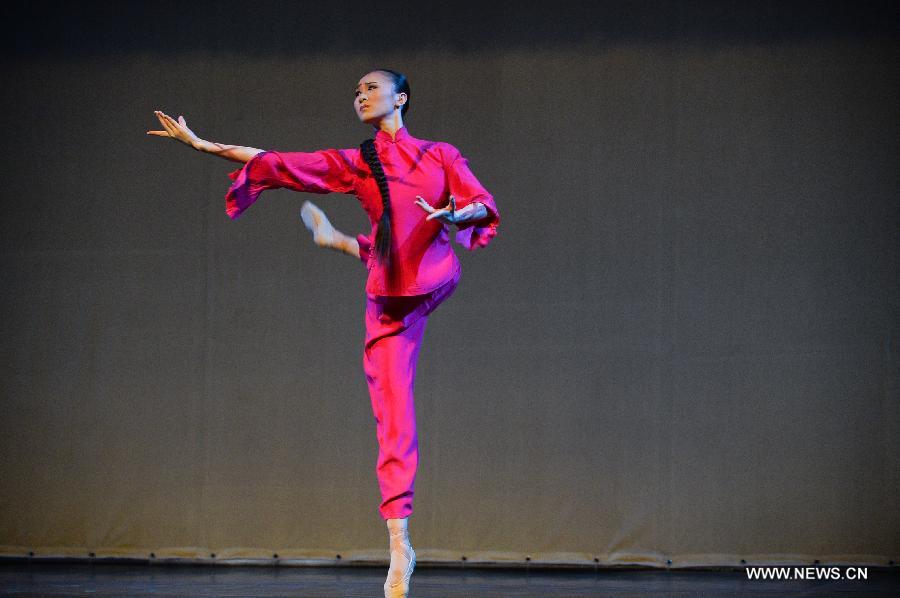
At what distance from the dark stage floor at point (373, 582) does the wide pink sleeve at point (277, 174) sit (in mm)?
1787

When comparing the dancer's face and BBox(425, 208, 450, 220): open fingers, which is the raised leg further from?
BBox(425, 208, 450, 220): open fingers

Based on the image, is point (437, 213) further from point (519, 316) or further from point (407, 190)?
point (519, 316)

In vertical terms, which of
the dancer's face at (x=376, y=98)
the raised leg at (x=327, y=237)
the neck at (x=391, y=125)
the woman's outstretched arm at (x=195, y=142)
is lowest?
the raised leg at (x=327, y=237)

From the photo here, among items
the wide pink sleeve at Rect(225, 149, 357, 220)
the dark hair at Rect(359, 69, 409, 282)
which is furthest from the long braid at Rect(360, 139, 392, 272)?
the wide pink sleeve at Rect(225, 149, 357, 220)

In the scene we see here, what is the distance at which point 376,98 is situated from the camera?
9.38 feet

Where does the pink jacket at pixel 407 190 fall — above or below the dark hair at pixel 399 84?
below

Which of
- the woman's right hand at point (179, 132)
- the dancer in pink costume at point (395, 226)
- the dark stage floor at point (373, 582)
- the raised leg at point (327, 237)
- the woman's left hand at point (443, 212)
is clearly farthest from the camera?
the dark stage floor at point (373, 582)

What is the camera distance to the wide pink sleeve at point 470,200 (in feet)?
8.93

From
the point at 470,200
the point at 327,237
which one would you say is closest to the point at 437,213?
the point at 470,200

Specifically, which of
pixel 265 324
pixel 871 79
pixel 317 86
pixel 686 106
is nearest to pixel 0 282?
pixel 265 324

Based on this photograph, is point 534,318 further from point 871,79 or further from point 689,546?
point 871,79

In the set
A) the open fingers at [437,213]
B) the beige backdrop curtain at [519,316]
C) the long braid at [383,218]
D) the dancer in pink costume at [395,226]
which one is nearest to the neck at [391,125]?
the dancer in pink costume at [395,226]

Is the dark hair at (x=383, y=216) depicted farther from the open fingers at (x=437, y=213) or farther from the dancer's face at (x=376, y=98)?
the open fingers at (x=437, y=213)

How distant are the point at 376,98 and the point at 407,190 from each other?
0.93 ft
